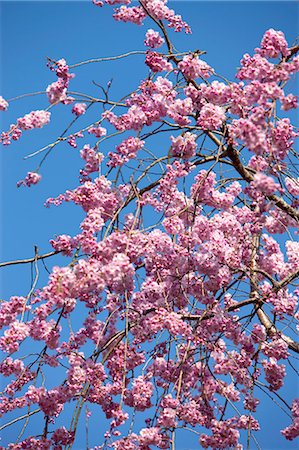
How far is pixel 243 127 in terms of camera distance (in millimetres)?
2738

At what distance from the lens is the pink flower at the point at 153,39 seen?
13.3 feet

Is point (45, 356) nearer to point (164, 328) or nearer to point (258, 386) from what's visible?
point (164, 328)

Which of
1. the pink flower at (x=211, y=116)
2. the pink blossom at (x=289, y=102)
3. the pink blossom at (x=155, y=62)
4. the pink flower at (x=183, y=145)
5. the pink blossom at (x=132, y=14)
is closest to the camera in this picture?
the pink blossom at (x=289, y=102)

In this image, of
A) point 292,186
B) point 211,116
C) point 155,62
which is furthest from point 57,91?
point 292,186

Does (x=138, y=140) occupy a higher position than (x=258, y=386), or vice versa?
(x=138, y=140)

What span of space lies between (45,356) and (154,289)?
0.70 meters

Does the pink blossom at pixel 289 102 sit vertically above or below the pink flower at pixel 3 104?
below

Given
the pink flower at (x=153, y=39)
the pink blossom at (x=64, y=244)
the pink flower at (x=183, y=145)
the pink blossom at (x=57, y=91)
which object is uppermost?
the pink flower at (x=153, y=39)

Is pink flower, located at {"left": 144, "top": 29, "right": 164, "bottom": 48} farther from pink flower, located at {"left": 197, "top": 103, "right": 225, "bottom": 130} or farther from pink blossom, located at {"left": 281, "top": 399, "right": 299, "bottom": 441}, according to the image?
pink blossom, located at {"left": 281, "top": 399, "right": 299, "bottom": 441}

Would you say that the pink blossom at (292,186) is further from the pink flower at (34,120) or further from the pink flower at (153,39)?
the pink flower at (34,120)

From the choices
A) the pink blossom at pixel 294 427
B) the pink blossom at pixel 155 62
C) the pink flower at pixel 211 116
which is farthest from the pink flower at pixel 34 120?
the pink blossom at pixel 294 427

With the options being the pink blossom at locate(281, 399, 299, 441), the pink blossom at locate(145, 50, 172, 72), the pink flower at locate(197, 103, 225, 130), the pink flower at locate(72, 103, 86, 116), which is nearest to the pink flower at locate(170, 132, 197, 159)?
the pink flower at locate(197, 103, 225, 130)

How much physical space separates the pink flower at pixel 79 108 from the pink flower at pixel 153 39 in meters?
0.56

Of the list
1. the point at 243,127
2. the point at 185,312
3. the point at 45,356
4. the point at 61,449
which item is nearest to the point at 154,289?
the point at 185,312
